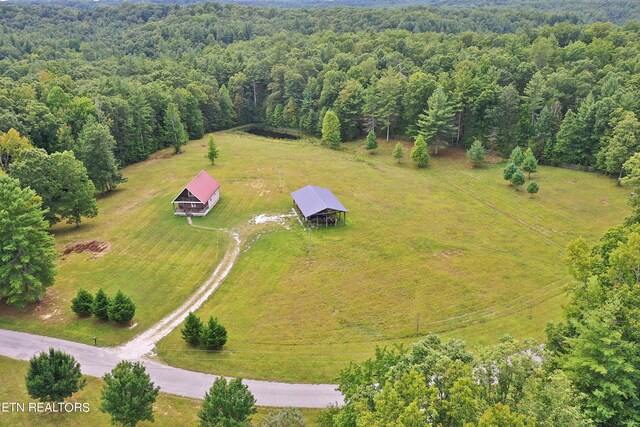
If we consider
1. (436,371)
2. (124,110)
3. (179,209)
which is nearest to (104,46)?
(124,110)

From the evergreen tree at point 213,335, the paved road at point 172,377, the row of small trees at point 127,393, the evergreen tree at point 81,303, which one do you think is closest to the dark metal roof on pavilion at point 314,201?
the evergreen tree at point 213,335

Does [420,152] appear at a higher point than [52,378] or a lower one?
higher

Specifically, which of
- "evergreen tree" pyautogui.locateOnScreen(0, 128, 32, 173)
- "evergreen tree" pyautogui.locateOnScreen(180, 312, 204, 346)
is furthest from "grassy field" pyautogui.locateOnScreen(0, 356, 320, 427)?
"evergreen tree" pyautogui.locateOnScreen(0, 128, 32, 173)

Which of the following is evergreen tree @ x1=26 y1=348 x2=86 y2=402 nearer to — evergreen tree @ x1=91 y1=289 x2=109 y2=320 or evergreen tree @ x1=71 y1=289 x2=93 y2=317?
evergreen tree @ x1=91 y1=289 x2=109 y2=320

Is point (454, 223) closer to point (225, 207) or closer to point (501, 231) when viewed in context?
point (501, 231)

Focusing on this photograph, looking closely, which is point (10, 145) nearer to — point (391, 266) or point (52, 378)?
point (52, 378)

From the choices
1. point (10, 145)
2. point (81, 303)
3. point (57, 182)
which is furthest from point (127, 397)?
point (10, 145)
